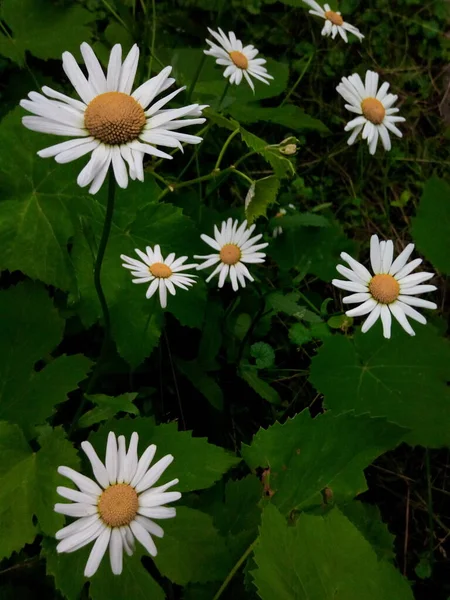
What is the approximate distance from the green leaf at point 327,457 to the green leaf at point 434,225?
89 cm

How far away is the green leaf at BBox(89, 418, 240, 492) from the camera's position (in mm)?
1331

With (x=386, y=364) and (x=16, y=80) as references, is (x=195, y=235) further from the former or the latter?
(x=16, y=80)

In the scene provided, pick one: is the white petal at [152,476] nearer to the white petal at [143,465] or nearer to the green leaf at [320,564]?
the white petal at [143,465]

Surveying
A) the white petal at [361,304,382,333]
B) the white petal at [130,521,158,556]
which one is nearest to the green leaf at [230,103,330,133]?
the white petal at [361,304,382,333]

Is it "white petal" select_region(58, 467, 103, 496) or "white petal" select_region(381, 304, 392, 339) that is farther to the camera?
"white petal" select_region(381, 304, 392, 339)

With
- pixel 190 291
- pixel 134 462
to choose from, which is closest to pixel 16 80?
pixel 190 291

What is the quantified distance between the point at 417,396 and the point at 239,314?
0.65 meters

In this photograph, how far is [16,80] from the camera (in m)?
1.95

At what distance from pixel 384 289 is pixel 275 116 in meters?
0.94

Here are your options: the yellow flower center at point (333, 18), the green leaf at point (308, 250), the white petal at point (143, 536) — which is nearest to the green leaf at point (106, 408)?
the white petal at point (143, 536)

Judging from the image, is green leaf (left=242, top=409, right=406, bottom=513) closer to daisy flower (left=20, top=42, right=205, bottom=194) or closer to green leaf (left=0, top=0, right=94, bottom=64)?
daisy flower (left=20, top=42, right=205, bottom=194)

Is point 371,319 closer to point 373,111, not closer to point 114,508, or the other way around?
point 114,508

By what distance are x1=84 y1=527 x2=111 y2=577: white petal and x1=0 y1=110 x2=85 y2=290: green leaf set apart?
0.76m

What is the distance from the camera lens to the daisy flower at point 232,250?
165 cm
